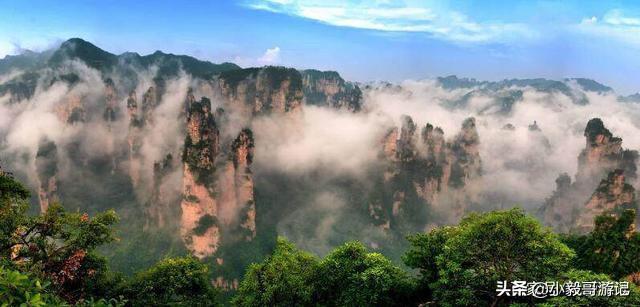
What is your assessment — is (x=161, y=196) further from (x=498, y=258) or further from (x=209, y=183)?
(x=498, y=258)

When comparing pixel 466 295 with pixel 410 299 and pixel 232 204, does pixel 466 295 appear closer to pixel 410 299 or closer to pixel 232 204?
pixel 410 299

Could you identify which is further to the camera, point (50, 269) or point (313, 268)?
point (313, 268)

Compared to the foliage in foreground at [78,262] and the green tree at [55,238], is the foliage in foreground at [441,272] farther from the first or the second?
the green tree at [55,238]

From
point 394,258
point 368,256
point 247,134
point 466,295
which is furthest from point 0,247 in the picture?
point 394,258

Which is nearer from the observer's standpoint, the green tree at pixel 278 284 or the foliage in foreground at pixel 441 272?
the foliage in foreground at pixel 441 272

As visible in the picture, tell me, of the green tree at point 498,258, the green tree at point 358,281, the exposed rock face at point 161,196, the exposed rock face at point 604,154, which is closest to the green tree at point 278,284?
the green tree at point 358,281

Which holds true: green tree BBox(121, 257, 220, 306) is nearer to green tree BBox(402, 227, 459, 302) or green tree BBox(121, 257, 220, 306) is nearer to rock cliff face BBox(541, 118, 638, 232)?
green tree BBox(402, 227, 459, 302)

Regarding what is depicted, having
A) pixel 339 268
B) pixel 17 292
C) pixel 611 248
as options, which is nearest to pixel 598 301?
pixel 339 268

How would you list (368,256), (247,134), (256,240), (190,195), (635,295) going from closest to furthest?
(635,295)
(368,256)
(190,195)
(247,134)
(256,240)
